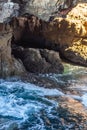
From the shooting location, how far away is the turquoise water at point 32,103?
8625 mm

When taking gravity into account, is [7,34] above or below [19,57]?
above

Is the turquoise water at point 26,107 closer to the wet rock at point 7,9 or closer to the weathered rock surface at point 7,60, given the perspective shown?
the weathered rock surface at point 7,60

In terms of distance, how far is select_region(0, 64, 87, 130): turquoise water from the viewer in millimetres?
8625

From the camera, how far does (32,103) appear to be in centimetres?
1017

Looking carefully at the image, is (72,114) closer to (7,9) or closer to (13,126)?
(13,126)

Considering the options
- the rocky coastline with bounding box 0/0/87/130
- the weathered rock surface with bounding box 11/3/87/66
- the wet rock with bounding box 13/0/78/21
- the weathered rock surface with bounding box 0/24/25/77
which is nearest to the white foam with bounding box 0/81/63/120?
the rocky coastline with bounding box 0/0/87/130

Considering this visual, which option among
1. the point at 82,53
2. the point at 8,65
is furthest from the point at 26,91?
the point at 82,53

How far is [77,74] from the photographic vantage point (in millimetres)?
13992

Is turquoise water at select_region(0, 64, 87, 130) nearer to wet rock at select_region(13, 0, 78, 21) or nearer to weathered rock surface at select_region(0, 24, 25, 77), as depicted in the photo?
weathered rock surface at select_region(0, 24, 25, 77)

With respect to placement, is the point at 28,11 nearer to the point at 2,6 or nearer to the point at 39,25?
the point at 2,6

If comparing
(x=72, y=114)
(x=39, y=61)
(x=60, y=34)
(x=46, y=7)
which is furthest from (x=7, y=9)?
(x=60, y=34)

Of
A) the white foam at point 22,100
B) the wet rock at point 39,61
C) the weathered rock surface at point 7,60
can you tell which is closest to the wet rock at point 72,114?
the white foam at point 22,100

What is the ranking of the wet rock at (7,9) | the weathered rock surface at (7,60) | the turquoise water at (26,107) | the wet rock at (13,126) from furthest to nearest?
→ the weathered rock surface at (7,60)
the wet rock at (7,9)
the turquoise water at (26,107)
the wet rock at (13,126)

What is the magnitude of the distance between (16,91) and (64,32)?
Answer: 217 inches
